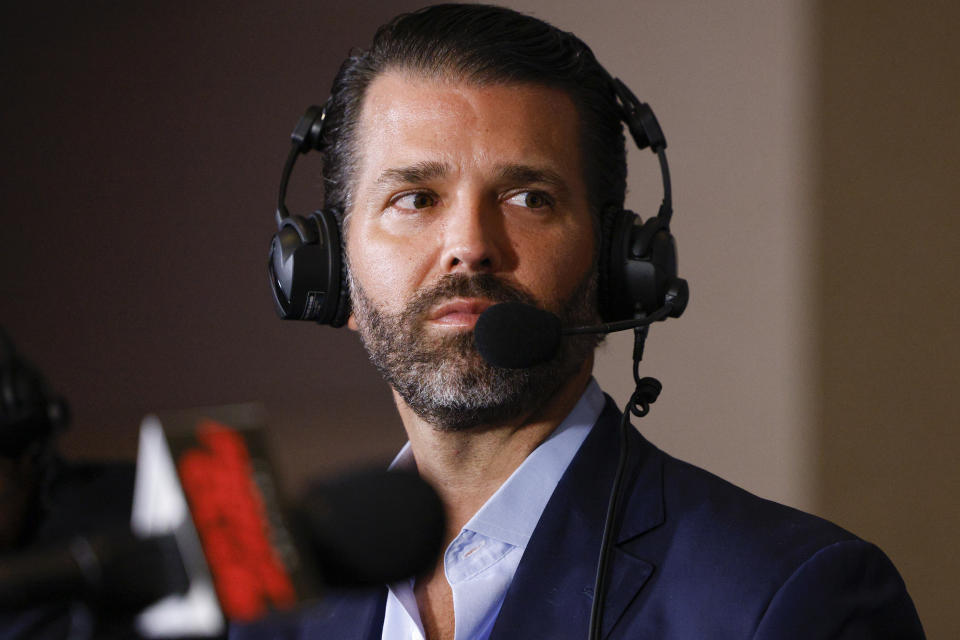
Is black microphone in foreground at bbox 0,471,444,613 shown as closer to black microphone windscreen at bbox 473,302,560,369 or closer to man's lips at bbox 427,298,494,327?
black microphone windscreen at bbox 473,302,560,369

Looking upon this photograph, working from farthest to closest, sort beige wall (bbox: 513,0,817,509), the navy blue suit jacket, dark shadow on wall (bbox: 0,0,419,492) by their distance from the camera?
dark shadow on wall (bbox: 0,0,419,492) < beige wall (bbox: 513,0,817,509) < the navy blue suit jacket

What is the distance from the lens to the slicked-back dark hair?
1.24 metres

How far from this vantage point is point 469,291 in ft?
3.71

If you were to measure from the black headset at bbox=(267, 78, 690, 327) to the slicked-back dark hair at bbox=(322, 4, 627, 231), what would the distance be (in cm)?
4

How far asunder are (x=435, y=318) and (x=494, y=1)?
1.46 m

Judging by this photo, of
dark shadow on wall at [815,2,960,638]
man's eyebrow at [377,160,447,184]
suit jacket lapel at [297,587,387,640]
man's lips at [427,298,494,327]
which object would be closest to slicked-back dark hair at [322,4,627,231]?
man's eyebrow at [377,160,447,184]

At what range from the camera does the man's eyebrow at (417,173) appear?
3.87 feet

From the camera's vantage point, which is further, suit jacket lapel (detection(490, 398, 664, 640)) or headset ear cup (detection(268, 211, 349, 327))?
headset ear cup (detection(268, 211, 349, 327))

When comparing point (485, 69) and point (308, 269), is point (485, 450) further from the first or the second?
Answer: point (485, 69)

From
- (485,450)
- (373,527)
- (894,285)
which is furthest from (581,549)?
(894,285)

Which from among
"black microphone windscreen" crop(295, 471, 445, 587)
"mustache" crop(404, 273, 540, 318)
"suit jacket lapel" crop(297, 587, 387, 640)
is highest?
"black microphone windscreen" crop(295, 471, 445, 587)

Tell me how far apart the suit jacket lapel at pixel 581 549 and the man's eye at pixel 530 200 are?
0.95 ft

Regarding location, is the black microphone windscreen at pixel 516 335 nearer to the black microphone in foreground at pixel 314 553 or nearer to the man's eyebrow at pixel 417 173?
the man's eyebrow at pixel 417 173

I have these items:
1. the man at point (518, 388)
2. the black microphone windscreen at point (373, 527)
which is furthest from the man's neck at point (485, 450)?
the black microphone windscreen at point (373, 527)
